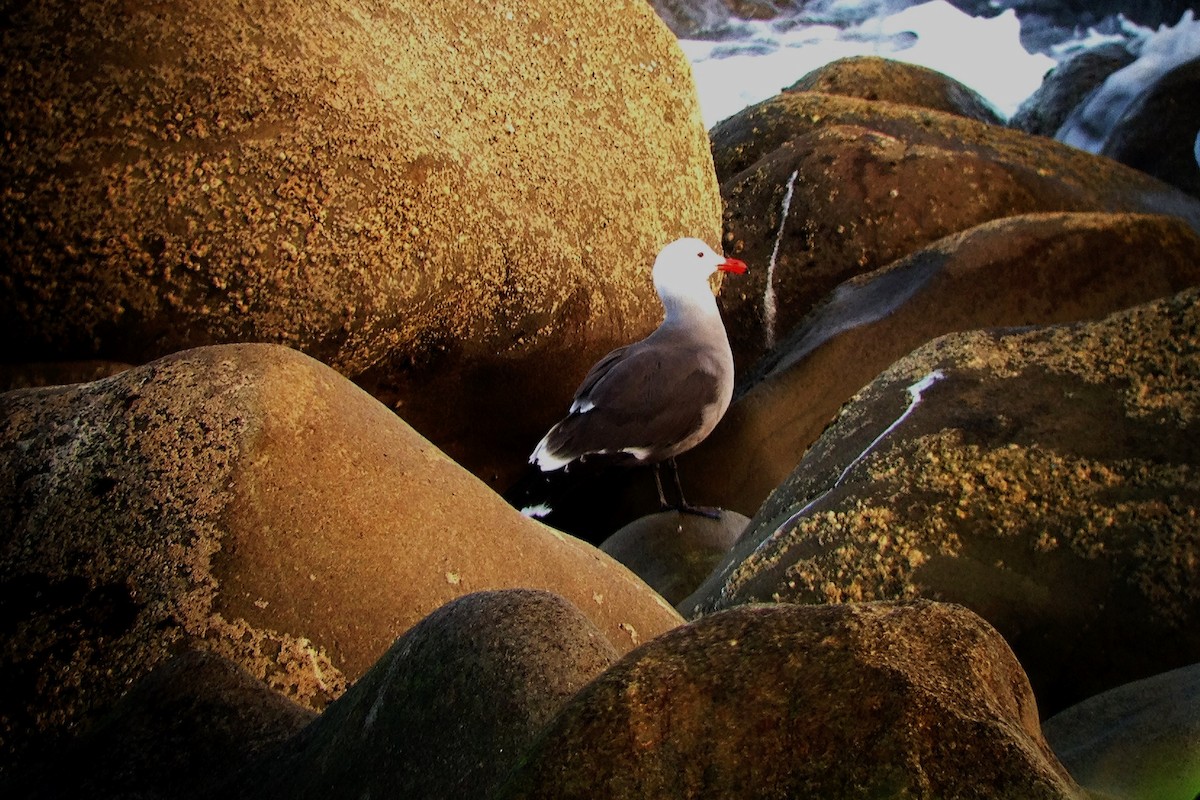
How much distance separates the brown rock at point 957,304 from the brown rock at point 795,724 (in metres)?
3.40

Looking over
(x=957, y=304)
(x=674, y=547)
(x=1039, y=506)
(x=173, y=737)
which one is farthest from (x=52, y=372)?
(x=957, y=304)

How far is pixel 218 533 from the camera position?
2.15 metres

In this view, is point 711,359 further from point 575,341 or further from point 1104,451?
point 1104,451

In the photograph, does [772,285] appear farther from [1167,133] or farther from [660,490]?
[1167,133]

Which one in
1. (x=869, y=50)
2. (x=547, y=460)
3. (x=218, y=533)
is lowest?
(x=869, y=50)

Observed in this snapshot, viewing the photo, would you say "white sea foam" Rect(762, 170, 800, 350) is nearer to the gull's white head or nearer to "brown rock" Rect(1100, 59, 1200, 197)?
the gull's white head

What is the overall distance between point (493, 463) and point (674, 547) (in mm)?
728

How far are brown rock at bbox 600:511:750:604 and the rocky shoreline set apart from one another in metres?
0.02

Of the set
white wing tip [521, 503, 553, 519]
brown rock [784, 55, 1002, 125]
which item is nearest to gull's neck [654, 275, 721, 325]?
white wing tip [521, 503, 553, 519]

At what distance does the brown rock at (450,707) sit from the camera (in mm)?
1340

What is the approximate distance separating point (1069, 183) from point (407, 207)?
11.8 ft

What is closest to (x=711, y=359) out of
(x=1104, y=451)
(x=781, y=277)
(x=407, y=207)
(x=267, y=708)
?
(x=781, y=277)

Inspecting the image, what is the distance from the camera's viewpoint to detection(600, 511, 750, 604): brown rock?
12.7 ft

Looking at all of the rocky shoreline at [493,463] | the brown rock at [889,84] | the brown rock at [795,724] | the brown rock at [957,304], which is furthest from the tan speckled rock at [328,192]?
the brown rock at [889,84]
